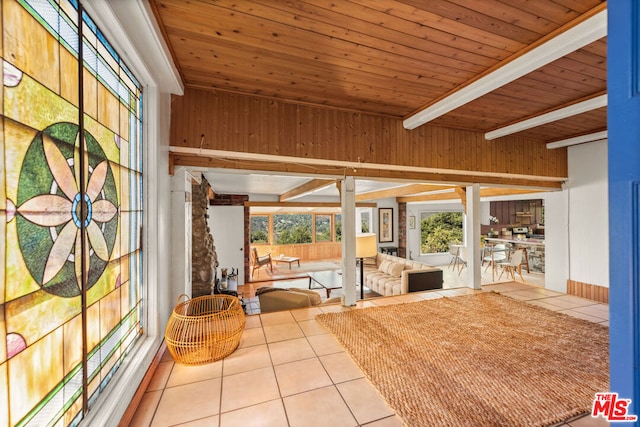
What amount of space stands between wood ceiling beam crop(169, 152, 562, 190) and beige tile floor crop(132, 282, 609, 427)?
Result: 70.1 inches

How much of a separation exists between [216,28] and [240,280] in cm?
635

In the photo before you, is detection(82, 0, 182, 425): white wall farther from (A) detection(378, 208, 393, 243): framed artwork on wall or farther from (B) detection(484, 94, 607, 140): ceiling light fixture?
(A) detection(378, 208, 393, 243): framed artwork on wall

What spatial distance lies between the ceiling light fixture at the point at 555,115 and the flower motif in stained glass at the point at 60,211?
13.3 feet

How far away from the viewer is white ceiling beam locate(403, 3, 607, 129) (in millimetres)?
1551

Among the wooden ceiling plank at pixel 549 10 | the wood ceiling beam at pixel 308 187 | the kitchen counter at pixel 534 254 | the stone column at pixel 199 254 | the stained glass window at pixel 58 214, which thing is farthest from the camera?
the kitchen counter at pixel 534 254

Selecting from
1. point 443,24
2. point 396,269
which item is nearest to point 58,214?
point 443,24

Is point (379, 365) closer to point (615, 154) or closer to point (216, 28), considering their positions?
point (615, 154)

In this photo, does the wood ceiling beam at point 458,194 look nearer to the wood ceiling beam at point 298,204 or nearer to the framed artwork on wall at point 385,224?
the framed artwork on wall at point 385,224

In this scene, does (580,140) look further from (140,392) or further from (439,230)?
(439,230)

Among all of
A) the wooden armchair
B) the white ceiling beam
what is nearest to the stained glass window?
the white ceiling beam

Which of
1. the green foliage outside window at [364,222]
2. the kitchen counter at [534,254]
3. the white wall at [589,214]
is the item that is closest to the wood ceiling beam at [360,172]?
the white wall at [589,214]

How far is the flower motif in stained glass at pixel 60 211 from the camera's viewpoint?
2.86 feet

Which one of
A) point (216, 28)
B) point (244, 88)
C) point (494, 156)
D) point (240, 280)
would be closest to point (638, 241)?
point (216, 28)

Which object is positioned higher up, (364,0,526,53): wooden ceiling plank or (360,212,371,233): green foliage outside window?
(364,0,526,53): wooden ceiling plank
